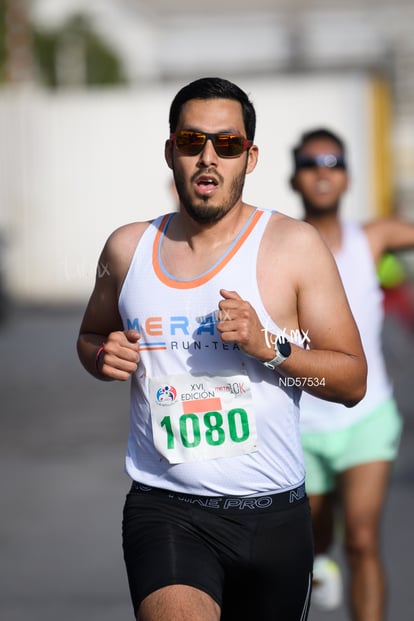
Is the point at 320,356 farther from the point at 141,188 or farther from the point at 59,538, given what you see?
the point at 141,188

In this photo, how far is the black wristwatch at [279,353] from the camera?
9.83 ft

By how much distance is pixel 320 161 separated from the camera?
4.93m

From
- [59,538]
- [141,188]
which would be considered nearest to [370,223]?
[59,538]

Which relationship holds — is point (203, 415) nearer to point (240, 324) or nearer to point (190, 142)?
point (240, 324)

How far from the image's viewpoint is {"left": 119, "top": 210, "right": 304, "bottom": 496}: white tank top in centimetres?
311

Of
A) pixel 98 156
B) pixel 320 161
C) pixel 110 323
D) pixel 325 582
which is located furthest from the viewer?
pixel 98 156

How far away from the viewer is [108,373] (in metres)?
3.12

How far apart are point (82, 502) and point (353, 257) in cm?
334

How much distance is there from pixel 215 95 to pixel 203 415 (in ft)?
2.76

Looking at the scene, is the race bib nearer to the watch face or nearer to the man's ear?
the watch face

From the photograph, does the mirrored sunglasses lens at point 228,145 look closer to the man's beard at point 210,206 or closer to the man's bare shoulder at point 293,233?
the man's beard at point 210,206

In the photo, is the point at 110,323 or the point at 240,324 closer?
the point at 240,324

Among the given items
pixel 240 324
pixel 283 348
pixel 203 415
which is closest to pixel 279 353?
pixel 283 348

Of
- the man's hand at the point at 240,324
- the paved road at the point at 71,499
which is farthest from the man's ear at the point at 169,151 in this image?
the paved road at the point at 71,499
